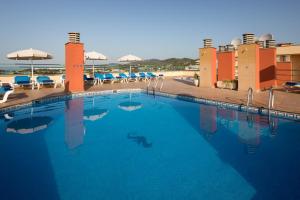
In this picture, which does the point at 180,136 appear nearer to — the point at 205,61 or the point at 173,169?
the point at 173,169

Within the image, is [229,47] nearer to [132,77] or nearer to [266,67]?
[266,67]

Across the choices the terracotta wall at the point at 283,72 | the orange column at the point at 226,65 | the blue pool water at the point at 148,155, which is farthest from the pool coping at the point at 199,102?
the terracotta wall at the point at 283,72

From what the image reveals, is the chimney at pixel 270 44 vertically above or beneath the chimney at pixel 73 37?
beneath

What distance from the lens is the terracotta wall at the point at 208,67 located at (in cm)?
1425

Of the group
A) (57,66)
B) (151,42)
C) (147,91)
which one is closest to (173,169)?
(147,91)

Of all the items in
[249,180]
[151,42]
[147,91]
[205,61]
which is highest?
[151,42]

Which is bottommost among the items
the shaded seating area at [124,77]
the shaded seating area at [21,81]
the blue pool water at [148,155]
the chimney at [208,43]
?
the blue pool water at [148,155]

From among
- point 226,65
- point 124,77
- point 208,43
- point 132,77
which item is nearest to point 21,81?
point 124,77

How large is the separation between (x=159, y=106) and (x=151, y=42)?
91.3 feet

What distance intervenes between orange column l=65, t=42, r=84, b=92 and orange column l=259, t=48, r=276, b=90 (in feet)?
30.5

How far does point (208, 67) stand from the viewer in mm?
14359

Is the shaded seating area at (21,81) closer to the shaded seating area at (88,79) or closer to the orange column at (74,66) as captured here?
the orange column at (74,66)

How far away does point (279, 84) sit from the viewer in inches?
542

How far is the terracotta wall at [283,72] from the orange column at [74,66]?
35.3 feet
